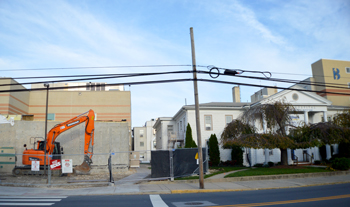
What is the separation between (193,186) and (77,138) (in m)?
17.4

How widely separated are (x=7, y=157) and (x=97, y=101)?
2461 cm

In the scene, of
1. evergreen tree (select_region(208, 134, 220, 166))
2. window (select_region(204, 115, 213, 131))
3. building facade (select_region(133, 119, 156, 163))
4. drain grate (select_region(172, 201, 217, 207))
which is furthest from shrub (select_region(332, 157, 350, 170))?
building facade (select_region(133, 119, 156, 163))

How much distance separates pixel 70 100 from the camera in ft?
155

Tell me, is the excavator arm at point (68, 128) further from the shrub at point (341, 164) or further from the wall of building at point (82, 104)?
the wall of building at point (82, 104)

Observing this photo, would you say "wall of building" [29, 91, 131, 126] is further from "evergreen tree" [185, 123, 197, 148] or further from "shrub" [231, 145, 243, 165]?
"shrub" [231, 145, 243, 165]

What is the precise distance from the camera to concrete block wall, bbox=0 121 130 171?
27234 mm

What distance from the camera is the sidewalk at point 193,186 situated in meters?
13.8

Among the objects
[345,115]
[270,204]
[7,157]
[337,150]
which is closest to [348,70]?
[337,150]

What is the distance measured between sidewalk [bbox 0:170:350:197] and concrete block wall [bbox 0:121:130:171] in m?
11.4

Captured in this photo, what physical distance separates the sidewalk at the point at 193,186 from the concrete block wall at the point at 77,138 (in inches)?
450

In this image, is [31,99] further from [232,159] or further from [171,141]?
[232,159]

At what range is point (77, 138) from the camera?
93.5 ft

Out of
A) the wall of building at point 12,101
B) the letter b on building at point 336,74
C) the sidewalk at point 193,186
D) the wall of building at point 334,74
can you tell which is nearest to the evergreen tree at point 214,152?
the sidewalk at point 193,186

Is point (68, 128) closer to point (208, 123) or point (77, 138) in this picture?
point (77, 138)
